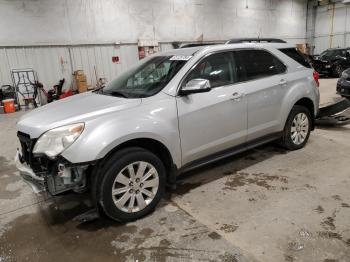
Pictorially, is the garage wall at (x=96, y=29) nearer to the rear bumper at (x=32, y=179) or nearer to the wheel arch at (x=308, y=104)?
the rear bumper at (x=32, y=179)

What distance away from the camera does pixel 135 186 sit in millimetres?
2711

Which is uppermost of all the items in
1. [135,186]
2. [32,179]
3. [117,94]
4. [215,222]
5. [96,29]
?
[96,29]

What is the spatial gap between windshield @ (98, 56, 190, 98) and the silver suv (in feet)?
0.05

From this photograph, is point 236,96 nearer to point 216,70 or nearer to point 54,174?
point 216,70

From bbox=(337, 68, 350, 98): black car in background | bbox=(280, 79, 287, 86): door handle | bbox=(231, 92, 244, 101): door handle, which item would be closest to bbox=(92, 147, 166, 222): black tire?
bbox=(231, 92, 244, 101): door handle

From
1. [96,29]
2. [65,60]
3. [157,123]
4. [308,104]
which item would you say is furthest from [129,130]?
[96,29]

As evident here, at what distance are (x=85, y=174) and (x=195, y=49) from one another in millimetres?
1811

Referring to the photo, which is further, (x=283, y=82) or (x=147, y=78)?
(x=283, y=82)

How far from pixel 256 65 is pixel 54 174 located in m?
2.57

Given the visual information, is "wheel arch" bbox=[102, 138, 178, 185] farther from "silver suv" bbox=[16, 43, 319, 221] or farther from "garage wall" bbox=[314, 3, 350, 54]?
"garage wall" bbox=[314, 3, 350, 54]

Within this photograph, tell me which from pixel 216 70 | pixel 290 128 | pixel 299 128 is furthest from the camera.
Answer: pixel 299 128

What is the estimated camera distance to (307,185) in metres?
3.30

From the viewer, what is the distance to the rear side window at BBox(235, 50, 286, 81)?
3.50 m

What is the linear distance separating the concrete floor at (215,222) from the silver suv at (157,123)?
0.30 metres
